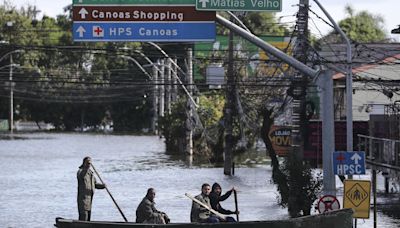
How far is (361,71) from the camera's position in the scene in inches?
2231

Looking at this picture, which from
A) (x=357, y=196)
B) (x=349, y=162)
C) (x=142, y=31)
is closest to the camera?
(x=357, y=196)

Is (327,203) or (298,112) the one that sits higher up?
(298,112)

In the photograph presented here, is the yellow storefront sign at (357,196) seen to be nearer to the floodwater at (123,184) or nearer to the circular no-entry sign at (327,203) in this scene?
the circular no-entry sign at (327,203)

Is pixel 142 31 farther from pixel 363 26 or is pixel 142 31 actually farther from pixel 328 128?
pixel 363 26

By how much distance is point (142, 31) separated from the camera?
1057 inches

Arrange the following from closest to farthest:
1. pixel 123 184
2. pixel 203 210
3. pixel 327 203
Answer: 1. pixel 203 210
2. pixel 327 203
3. pixel 123 184

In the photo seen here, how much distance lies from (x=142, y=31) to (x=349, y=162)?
19.5ft

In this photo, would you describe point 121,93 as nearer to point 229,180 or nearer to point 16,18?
point 16,18

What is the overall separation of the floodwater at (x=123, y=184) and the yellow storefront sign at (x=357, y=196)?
222 inches

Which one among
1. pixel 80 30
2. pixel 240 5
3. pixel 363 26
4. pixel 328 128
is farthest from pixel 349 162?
pixel 363 26

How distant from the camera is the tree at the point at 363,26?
13348 cm

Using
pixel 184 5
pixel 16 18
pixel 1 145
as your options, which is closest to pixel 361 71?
pixel 184 5

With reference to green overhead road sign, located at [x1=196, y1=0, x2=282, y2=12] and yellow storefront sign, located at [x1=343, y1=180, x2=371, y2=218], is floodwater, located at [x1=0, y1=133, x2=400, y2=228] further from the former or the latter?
green overhead road sign, located at [x1=196, y1=0, x2=282, y2=12]

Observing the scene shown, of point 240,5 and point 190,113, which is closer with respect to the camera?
point 240,5
